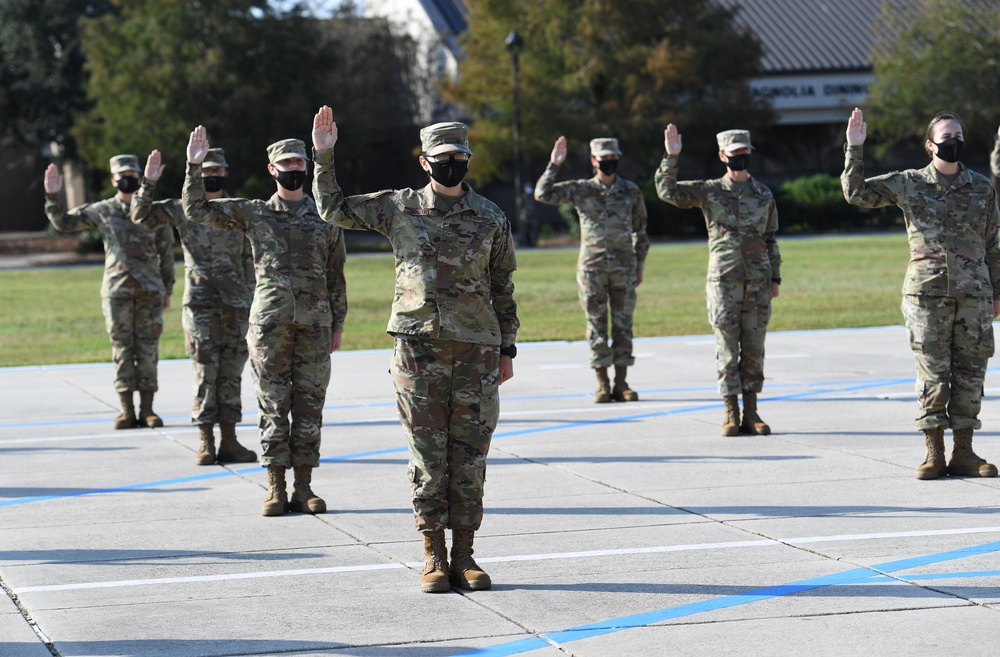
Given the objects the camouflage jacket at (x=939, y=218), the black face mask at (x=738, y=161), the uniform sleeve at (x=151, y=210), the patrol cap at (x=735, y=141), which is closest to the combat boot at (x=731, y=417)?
the black face mask at (x=738, y=161)

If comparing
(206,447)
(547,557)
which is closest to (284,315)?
(206,447)

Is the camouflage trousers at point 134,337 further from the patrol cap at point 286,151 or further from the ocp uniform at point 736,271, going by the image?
the ocp uniform at point 736,271

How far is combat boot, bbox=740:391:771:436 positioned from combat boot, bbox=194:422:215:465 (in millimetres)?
4043

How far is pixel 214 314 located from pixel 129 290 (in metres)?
1.89

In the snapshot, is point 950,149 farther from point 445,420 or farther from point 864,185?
point 445,420

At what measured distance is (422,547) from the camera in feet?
25.0

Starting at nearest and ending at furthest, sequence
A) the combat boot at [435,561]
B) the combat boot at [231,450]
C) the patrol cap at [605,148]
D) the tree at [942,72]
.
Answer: the combat boot at [435,561], the combat boot at [231,450], the patrol cap at [605,148], the tree at [942,72]

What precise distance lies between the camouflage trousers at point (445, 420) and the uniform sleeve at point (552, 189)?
586 cm

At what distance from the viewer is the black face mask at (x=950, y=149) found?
893cm

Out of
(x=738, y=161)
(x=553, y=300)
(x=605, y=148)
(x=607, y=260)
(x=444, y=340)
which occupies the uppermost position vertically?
(x=605, y=148)

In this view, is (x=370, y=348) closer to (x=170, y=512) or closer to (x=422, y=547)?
(x=170, y=512)

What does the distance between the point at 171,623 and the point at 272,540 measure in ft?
5.39

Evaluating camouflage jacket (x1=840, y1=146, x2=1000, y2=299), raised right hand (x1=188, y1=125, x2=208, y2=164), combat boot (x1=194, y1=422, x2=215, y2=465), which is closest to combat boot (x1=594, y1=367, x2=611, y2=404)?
combat boot (x1=194, y1=422, x2=215, y2=465)

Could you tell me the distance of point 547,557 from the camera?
737 centimetres
